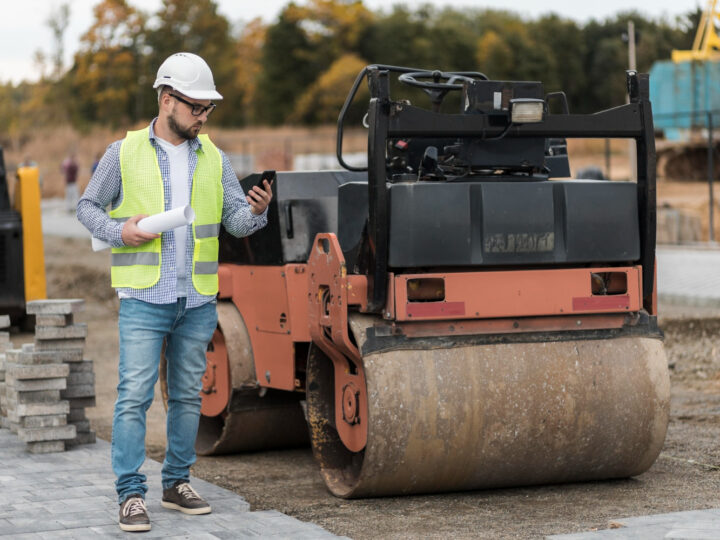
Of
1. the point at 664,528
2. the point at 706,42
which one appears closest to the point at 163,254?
the point at 664,528

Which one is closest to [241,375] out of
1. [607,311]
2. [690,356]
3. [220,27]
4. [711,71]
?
[607,311]

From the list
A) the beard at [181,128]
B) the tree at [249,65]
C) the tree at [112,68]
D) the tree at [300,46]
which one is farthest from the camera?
the tree at [249,65]

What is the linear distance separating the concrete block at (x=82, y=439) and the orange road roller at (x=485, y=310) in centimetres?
172

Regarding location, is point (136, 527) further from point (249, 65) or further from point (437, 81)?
point (249, 65)

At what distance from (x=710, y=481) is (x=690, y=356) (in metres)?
4.57

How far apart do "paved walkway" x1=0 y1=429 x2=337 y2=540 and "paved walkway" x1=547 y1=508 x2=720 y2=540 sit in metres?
1.11

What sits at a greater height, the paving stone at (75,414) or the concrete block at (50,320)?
the concrete block at (50,320)

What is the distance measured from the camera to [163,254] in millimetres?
5207

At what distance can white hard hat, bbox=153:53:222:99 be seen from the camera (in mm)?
5180

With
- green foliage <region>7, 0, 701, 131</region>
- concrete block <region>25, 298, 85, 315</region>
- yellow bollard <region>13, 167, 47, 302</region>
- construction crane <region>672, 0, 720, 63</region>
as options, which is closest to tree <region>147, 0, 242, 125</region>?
green foliage <region>7, 0, 701, 131</region>

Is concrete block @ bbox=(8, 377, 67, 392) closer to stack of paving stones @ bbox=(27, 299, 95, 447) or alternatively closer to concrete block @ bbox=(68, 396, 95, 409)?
stack of paving stones @ bbox=(27, 299, 95, 447)

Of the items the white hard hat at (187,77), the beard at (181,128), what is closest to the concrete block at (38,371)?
the beard at (181,128)

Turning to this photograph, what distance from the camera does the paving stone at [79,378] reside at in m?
7.11

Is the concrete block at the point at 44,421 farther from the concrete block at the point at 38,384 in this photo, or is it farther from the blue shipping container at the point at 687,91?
the blue shipping container at the point at 687,91
